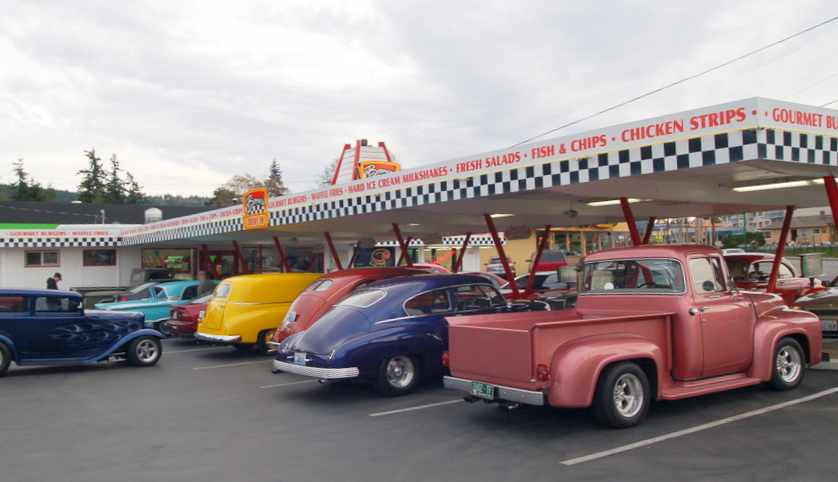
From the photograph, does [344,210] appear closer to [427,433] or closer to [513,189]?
[513,189]

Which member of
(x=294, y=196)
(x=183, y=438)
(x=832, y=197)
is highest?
(x=294, y=196)

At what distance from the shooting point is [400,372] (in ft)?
29.0

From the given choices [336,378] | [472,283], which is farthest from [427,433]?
[472,283]

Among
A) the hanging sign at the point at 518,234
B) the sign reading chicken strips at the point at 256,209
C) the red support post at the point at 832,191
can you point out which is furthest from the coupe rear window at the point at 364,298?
the sign reading chicken strips at the point at 256,209

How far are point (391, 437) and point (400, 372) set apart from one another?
2.23 meters

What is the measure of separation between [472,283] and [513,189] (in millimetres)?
1631

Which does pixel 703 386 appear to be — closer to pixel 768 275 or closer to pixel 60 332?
Answer: pixel 768 275

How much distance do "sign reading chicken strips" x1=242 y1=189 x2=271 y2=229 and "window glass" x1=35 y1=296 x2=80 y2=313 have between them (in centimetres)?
625

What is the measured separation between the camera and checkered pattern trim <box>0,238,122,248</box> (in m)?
24.4

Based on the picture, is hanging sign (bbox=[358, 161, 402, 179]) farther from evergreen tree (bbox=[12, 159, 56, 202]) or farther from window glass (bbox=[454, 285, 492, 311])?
evergreen tree (bbox=[12, 159, 56, 202])

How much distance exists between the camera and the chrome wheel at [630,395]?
21.1 feet

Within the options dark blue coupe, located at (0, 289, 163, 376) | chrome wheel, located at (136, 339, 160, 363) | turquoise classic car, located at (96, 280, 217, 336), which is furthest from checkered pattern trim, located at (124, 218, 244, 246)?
dark blue coupe, located at (0, 289, 163, 376)

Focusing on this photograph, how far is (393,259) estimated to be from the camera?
123 ft

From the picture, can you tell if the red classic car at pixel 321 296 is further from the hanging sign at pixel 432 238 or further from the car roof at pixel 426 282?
the hanging sign at pixel 432 238
